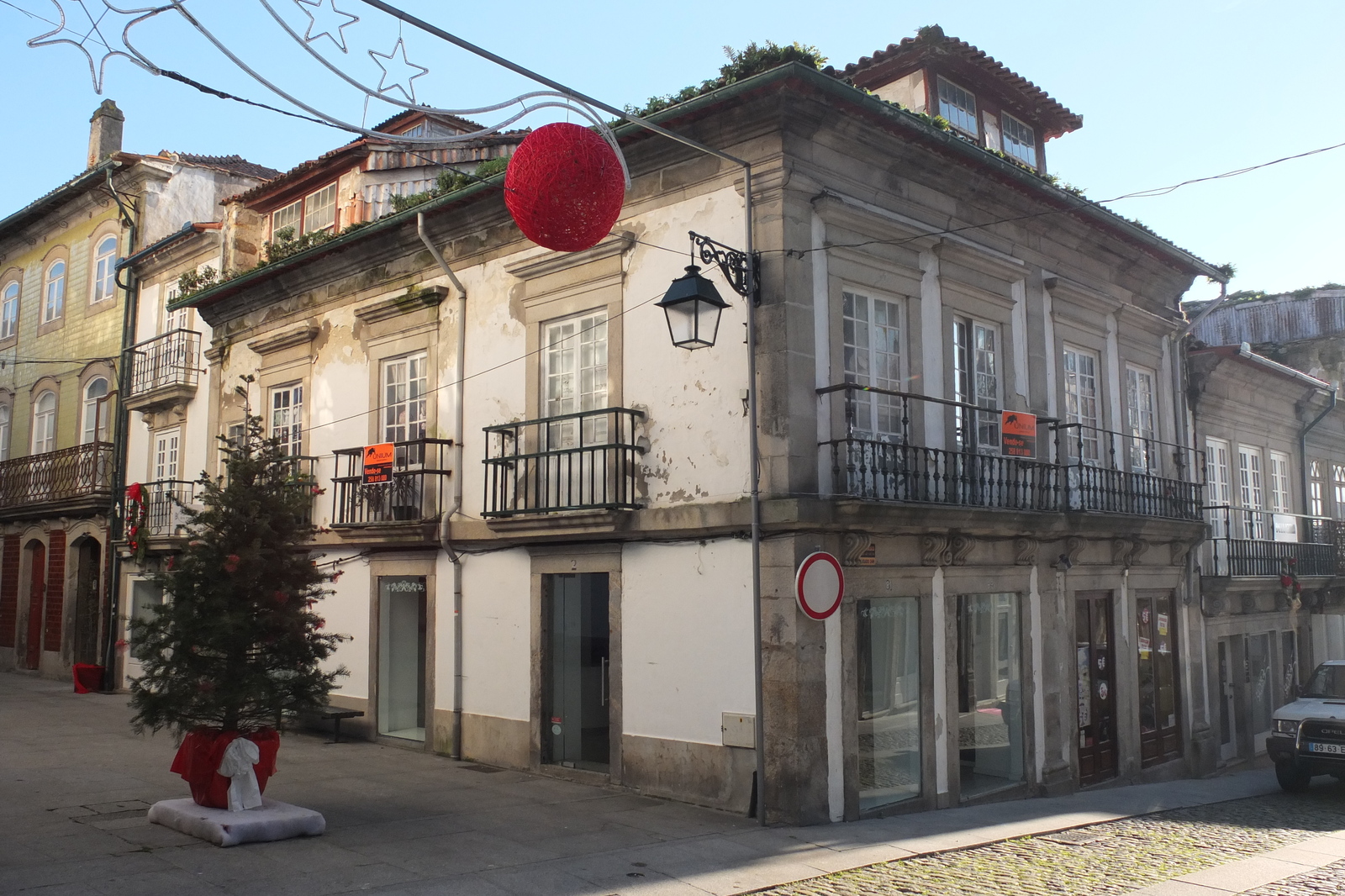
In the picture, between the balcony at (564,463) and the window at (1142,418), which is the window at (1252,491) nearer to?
the window at (1142,418)

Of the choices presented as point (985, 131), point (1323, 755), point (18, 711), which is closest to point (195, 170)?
point (18, 711)

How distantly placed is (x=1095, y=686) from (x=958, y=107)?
7.21 m

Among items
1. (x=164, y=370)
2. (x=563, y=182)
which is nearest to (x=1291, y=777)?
(x=563, y=182)

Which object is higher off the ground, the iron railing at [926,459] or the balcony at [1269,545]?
the iron railing at [926,459]

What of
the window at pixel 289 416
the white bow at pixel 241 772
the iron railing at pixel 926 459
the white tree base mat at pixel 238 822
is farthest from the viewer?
the window at pixel 289 416

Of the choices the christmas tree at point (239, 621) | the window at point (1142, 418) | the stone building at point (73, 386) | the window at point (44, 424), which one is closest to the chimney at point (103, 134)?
the stone building at point (73, 386)

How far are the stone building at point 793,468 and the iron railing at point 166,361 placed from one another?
10.9 feet

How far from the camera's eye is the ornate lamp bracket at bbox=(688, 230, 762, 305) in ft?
31.6

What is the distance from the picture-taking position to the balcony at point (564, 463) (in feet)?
34.9

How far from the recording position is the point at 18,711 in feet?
51.7

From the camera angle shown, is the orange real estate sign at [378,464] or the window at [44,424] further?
the window at [44,424]

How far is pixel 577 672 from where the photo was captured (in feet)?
37.6

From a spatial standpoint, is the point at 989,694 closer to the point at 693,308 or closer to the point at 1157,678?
the point at 1157,678

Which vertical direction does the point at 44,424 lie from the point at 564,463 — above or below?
above
